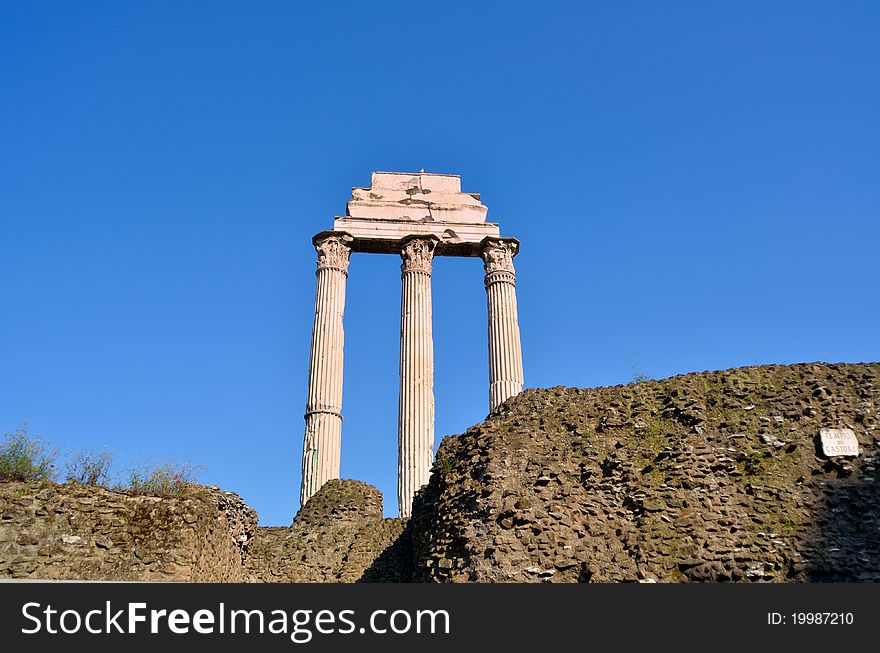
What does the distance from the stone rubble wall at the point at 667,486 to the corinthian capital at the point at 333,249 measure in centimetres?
1356

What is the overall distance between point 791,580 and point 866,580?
33.1 inches

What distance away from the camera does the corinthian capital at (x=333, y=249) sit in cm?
2639

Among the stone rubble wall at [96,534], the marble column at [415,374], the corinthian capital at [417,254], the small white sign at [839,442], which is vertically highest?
the corinthian capital at [417,254]

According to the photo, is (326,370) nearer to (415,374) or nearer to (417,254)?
(415,374)

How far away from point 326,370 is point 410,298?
138 inches

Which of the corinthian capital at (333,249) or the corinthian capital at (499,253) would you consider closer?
the corinthian capital at (333,249)

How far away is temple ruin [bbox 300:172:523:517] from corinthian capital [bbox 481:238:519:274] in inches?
1.3

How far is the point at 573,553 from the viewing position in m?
10.4

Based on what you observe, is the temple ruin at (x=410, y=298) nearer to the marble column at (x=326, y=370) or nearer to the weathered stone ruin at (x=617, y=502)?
the marble column at (x=326, y=370)

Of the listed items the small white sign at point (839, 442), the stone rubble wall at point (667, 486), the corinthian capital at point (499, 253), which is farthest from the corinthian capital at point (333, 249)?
the small white sign at point (839, 442)

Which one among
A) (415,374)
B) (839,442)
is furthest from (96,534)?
(415,374)

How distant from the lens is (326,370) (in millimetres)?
24578
